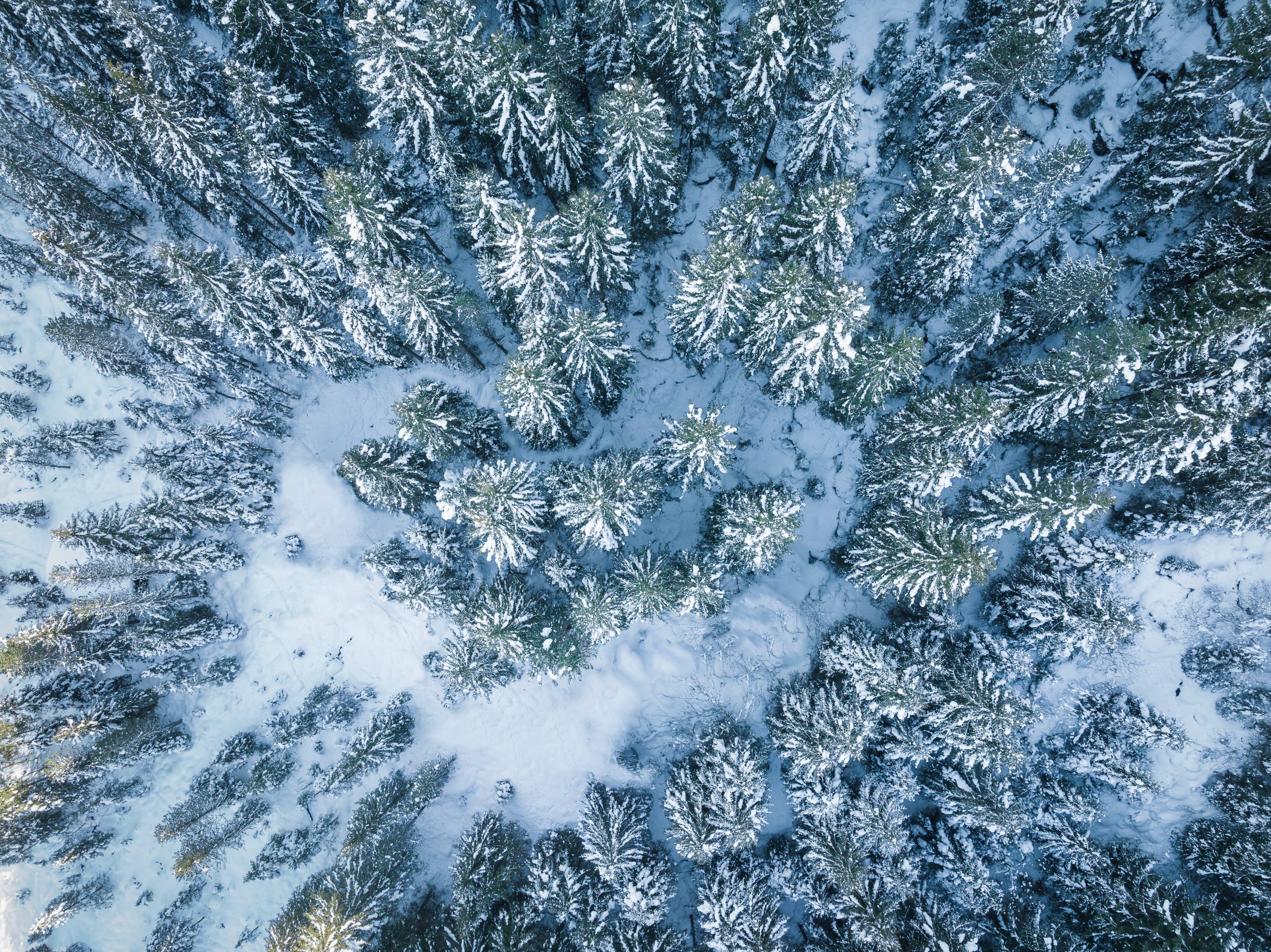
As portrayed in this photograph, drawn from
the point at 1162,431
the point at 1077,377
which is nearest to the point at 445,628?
the point at 1077,377

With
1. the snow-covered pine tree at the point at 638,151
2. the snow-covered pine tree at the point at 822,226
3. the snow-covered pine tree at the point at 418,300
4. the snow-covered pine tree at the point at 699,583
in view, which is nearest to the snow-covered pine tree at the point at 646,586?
the snow-covered pine tree at the point at 699,583

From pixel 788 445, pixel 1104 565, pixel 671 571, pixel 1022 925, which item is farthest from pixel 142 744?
pixel 1104 565

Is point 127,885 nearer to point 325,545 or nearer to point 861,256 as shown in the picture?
point 325,545

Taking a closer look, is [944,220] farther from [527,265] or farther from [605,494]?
[605,494]

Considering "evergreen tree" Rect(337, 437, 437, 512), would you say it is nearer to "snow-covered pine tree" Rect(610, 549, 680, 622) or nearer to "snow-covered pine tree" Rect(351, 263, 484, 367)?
"snow-covered pine tree" Rect(351, 263, 484, 367)

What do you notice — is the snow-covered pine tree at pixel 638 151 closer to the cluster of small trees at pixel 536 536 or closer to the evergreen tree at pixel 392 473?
the cluster of small trees at pixel 536 536

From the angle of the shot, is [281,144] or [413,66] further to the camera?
[281,144]
